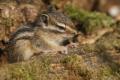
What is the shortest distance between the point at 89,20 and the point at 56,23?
326cm

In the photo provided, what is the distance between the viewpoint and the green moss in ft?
39.3

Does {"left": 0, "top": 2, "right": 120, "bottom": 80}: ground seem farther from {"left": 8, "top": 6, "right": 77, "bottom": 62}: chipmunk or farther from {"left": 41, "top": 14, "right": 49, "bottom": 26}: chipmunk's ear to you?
{"left": 41, "top": 14, "right": 49, "bottom": 26}: chipmunk's ear

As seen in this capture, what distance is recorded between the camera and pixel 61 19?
9.15m

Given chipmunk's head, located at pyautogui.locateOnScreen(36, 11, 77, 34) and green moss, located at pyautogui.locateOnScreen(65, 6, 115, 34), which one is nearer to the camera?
chipmunk's head, located at pyautogui.locateOnScreen(36, 11, 77, 34)

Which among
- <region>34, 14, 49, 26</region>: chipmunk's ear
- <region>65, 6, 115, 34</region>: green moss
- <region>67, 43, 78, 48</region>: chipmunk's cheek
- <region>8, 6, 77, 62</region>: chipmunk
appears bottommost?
<region>65, 6, 115, 34</region>: green moss

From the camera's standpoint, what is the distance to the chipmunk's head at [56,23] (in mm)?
9055

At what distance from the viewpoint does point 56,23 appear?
909 centimetres

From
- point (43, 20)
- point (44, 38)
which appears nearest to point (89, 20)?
point (43, 20)

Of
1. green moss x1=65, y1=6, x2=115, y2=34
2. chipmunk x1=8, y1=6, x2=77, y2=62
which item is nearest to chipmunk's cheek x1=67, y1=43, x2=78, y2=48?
chipmunk x1=8, y1=6, x2=77, y2=62

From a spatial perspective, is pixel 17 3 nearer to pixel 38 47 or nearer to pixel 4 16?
pixel 4 16

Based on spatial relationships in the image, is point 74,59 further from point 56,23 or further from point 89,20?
point 89,20

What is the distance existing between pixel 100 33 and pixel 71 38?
2598mm

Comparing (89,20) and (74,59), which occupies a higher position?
(74,59)

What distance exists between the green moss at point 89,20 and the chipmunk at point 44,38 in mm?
2789
